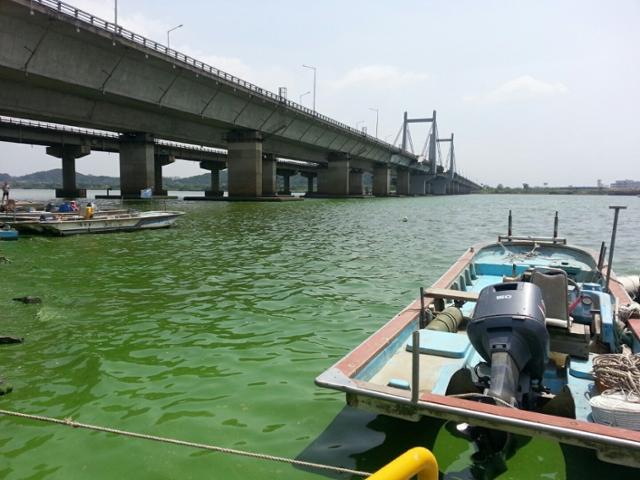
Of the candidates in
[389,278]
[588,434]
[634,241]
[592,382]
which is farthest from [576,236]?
[588,434]

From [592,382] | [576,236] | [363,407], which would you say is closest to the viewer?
[363,407]

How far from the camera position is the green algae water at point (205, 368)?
4277 millimetres

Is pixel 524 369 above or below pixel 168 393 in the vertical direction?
above

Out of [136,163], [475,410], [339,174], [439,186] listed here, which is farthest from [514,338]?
[439,186]

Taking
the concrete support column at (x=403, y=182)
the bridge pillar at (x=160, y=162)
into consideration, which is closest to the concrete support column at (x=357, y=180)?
the concrete support column at (x=403, y=182)

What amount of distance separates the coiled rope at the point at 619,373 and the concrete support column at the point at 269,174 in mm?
67918

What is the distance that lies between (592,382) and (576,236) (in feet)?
84.9

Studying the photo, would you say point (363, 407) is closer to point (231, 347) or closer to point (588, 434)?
point (588, 434)

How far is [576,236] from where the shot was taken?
27.8 m

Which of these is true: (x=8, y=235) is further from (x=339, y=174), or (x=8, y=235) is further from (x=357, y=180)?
(x=357, y=180)

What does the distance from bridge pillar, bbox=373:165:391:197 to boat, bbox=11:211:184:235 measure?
8236 centimetres

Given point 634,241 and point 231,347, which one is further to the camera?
point 634,241

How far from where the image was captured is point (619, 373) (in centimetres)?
414

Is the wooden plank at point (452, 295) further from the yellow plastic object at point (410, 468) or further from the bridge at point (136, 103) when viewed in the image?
the bridge at point (136, 103)
